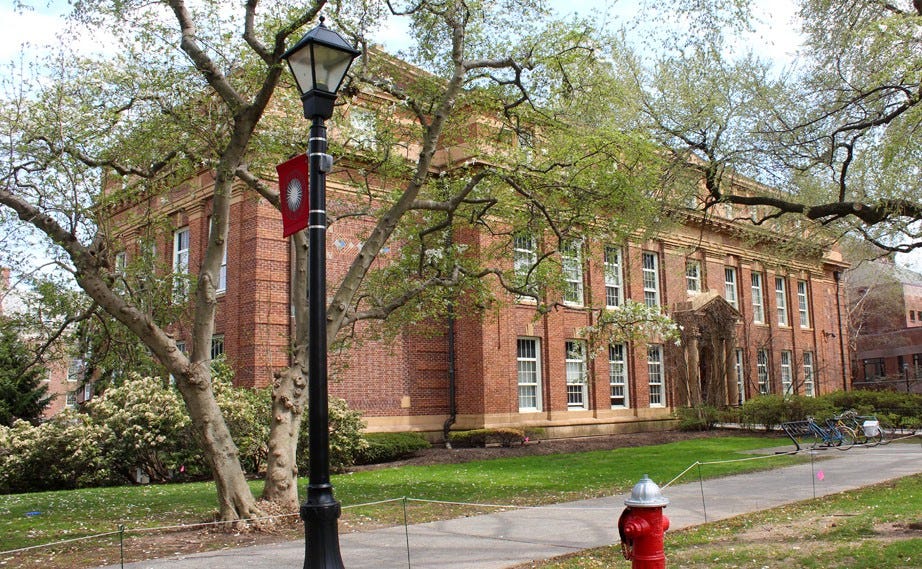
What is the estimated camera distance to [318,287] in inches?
257

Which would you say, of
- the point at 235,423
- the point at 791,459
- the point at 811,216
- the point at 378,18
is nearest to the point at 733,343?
the point at 791,459

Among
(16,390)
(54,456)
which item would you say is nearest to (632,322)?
(54,456)

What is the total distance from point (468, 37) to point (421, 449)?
1398 centimetres

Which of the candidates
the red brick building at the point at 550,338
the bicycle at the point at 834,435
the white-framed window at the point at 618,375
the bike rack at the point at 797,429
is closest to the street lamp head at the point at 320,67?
the red brick building at the point at 550,338

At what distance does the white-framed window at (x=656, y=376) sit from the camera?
32.3 metres

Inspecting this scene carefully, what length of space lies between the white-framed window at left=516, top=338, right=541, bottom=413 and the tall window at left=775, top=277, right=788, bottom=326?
712 inches

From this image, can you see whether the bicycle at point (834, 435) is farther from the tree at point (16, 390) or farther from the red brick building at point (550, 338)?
the tree at point (16, 390)

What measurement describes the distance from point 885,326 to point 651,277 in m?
54.8

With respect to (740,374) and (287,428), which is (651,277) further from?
(287,428)

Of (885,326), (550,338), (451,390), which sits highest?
(885,326)

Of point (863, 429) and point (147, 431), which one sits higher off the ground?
point (147, 431)

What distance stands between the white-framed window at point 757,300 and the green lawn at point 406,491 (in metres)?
18.2

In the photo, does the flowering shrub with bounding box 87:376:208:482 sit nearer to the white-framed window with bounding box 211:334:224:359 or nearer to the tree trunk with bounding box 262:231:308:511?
the white-framed window with bounding box 211:334:224:359

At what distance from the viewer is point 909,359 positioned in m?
70.8
